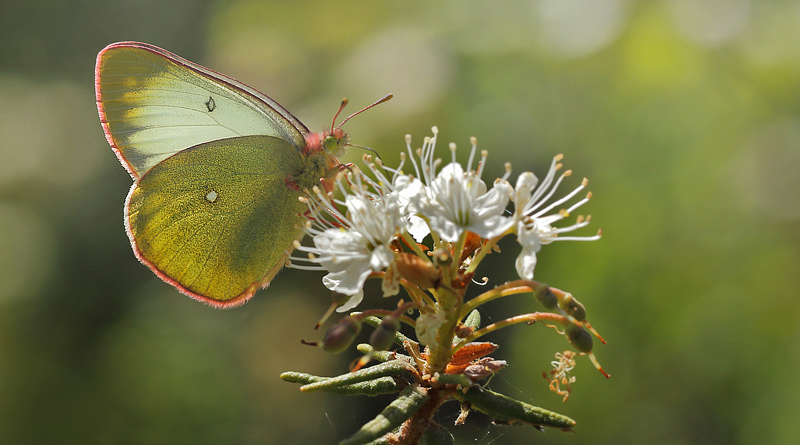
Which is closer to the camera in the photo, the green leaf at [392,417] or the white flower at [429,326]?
the green leaf at [392,417]

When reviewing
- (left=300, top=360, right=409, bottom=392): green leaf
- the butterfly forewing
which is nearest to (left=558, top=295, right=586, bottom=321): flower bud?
(left=300, top=360, right=409, bottom=392): green leaf

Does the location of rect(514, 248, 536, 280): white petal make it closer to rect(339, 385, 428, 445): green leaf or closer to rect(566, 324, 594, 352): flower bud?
rect(566, 324, 594, 352): flower bud

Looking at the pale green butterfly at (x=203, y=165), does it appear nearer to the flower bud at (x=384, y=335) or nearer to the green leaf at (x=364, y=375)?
the green leaf at (x=364, y=375)

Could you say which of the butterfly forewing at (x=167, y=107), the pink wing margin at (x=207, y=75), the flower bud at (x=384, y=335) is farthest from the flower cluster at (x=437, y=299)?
the butterfly forewing at (x=167, y=107)

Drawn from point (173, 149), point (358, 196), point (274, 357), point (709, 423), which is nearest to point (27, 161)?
point (274, 357)

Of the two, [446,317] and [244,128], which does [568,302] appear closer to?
[446,317]

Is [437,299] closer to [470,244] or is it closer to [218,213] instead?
[470,244]
